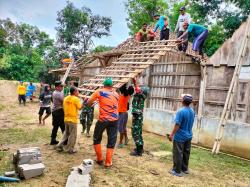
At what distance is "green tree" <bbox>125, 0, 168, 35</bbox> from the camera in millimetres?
23317

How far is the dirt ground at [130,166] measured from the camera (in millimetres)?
4949

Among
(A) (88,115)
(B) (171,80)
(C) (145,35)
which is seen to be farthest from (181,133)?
(C) (145,35)

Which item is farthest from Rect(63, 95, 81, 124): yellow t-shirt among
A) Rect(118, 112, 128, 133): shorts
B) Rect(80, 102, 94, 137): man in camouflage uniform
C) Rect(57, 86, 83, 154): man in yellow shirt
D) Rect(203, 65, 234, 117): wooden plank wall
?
Rect(203, 65, 234, 117): wooden plank wall

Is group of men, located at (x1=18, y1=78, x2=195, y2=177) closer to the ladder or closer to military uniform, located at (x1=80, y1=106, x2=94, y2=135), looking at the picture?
military uniform, located at (x1=80, y1=106, x2=94, y2=135)

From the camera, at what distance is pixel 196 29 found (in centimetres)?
888

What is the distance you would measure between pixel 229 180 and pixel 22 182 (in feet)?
13.1

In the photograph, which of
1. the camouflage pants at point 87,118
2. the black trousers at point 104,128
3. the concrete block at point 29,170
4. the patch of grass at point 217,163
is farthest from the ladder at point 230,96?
the concrete block at point 29,170

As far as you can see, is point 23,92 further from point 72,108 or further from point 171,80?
point 72,108

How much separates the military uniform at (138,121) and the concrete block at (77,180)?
2.16 m

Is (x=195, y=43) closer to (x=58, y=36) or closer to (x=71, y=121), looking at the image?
(x=71, y=121)

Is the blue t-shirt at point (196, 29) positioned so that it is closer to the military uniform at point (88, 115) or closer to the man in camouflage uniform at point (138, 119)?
the man in camouflage uniform at point (138, 119)

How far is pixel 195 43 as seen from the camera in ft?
29.1

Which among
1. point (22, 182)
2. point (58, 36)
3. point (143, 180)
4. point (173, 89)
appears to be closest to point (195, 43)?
point (173, 89)

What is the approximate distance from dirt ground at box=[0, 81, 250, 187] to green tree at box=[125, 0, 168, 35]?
56.5ft
